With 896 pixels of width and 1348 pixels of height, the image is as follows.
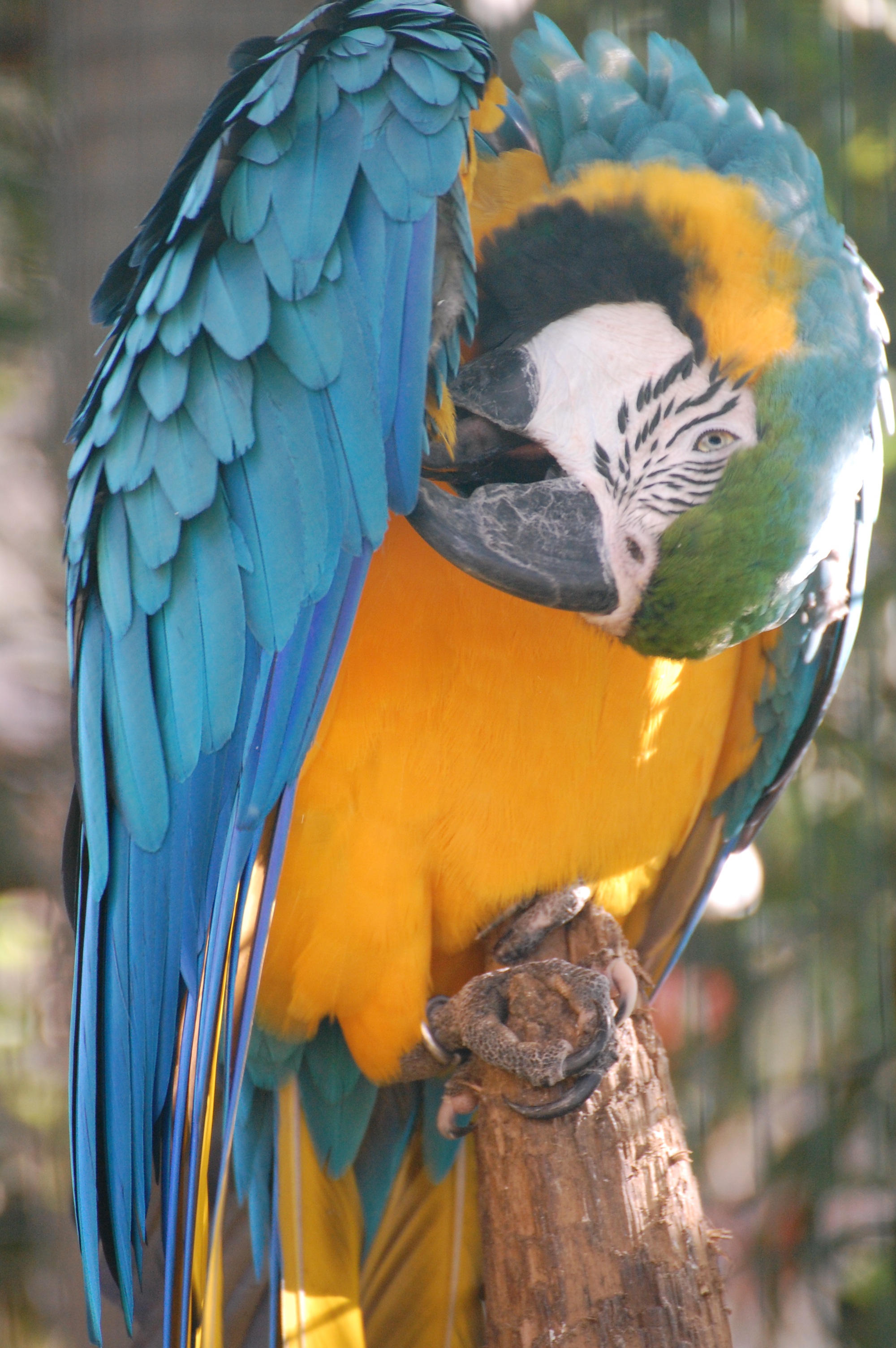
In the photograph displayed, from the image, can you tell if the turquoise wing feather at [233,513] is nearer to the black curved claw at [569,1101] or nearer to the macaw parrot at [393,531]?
the macaw parrot at [393,531]

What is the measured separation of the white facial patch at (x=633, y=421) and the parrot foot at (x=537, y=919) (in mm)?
293

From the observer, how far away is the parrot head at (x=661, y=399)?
0.87 meters

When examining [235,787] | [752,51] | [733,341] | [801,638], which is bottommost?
[235,787]

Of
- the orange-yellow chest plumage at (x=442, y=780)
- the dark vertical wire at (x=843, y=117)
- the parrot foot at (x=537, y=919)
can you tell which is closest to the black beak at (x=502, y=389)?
the orange-yellow chest plumage at (x=442, y=780)

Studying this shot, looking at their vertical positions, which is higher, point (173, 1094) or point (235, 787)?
point (235, 787)

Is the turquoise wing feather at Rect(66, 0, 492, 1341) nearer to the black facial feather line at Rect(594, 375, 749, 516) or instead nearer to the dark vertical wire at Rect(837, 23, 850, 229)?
the black facial feather line at Rect(594, 375, 749, 516)

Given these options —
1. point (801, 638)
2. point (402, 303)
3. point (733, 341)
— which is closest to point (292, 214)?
point (402, 303)

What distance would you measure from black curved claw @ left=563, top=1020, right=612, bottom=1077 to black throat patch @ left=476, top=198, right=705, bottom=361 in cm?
55

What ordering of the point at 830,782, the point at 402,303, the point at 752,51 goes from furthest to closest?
the point at 830,782, the point at 752,51, the point at 402,303

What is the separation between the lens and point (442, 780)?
101 cm

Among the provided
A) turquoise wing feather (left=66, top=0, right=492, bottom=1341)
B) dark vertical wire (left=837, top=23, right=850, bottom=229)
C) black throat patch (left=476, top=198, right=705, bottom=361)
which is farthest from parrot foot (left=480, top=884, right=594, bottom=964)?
dark vertical wire (left=837, top=23, right=850, bottom=229)

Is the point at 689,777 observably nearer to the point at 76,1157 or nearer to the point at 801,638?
the point at 801,638

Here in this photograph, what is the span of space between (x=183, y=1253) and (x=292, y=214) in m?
0.80

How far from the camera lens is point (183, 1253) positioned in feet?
2.92
